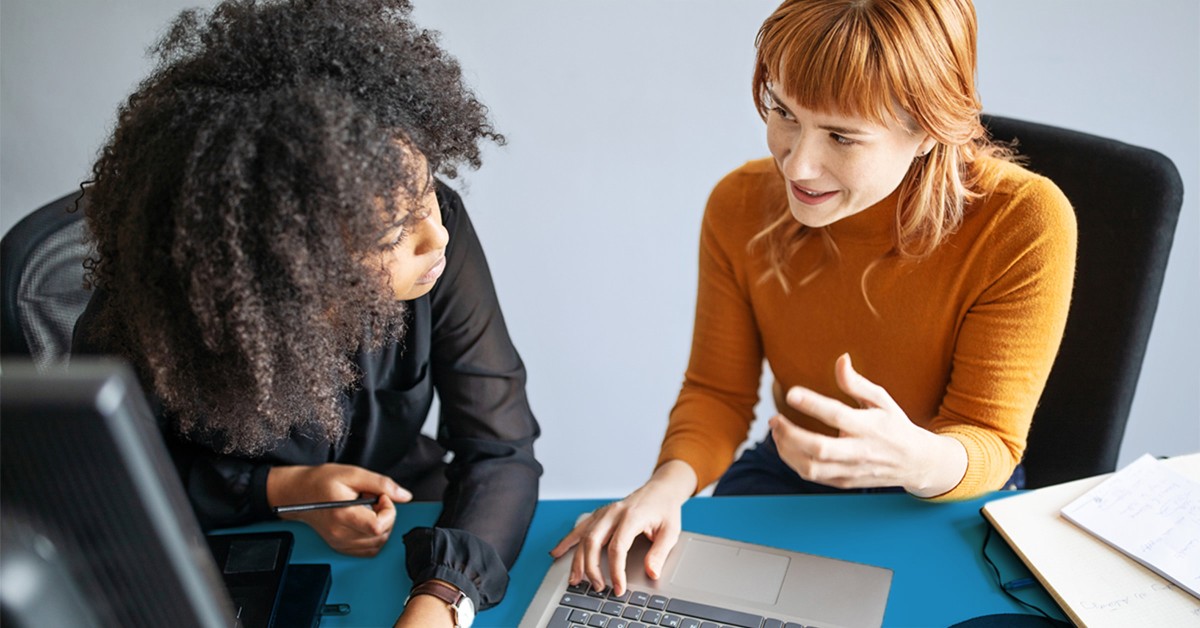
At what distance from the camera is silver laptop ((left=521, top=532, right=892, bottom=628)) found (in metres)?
0.93

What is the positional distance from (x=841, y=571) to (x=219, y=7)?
81 cm

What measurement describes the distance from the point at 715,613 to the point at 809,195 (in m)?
0.47

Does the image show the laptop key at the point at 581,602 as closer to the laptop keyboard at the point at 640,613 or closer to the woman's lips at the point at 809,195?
the laptop keyboard at the point at 640,613

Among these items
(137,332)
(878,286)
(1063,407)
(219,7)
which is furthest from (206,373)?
(1063,407)

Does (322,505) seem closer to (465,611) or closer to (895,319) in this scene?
(465,611)

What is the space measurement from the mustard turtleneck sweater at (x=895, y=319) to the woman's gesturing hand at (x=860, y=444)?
0.09 meters

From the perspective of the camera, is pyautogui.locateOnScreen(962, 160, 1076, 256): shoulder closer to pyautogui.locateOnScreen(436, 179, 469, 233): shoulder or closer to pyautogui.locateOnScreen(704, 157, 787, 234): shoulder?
pyautogui.locateOnScreen(704, 157, 787, 234): shoulder

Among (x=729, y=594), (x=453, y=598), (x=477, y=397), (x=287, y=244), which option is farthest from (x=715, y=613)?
(x=287, y=244)

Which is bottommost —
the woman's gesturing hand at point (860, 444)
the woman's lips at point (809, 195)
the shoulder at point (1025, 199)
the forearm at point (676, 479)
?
the forearm at point (676, 479)

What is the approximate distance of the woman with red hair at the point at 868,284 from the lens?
988 mm

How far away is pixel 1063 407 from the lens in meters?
1.26

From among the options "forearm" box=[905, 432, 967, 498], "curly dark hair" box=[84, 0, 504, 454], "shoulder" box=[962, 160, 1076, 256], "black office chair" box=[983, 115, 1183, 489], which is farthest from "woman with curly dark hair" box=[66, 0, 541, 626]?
"black office chair" box=[983, 115, 1183, 489]

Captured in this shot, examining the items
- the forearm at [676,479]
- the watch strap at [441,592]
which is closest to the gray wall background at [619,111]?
the forearm at [676,479]

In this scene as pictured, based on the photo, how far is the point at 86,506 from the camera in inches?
14.9
